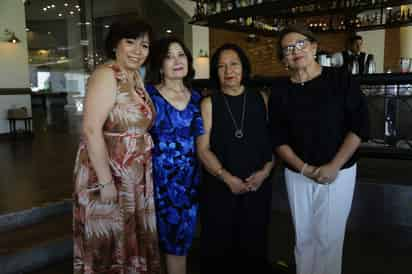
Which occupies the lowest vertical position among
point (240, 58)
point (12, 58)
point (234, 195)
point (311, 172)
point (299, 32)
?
point (234, 195)

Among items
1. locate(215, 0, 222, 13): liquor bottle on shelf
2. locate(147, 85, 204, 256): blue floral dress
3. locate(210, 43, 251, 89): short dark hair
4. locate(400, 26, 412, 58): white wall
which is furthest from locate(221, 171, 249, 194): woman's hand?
locate(400, 26, 412, 58): white wall

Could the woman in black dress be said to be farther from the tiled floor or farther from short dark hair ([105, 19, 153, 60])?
the tiled floor

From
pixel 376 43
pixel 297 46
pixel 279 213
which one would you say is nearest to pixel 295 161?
pixel 297 46

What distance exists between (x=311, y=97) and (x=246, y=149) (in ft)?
1.38

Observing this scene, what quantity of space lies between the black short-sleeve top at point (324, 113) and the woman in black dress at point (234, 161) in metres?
0.20

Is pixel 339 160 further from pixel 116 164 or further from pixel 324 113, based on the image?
pixel 116 164

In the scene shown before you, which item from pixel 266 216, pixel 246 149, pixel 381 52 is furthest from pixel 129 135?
pixel 381 52

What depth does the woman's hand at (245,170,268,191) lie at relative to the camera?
201 centimetres

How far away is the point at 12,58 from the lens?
28.1 ft

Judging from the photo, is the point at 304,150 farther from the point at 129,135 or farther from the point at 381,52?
the point at 381,52

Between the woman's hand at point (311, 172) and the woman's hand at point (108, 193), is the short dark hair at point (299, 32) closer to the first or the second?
the woman's hand at point (311, 172)

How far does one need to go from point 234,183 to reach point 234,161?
0.12 metres

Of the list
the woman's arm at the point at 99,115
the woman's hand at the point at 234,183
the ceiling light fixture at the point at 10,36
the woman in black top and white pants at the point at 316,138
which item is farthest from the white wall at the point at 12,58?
the woman in black top and white pants at the point at 316,138

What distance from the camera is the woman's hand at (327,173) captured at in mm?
1865
